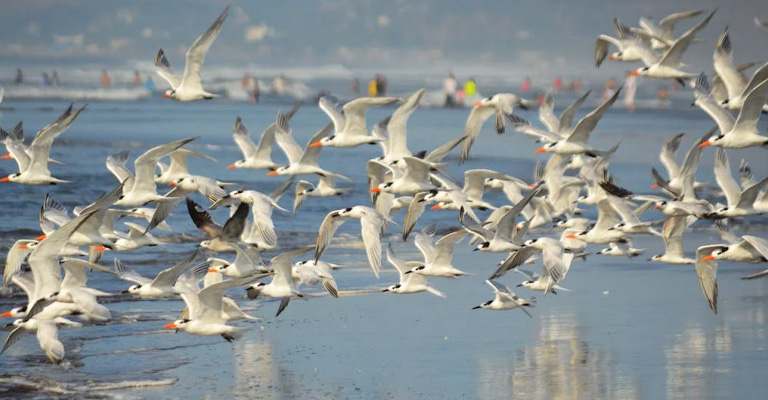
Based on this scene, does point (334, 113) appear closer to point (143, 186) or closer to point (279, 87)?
point (143, 186)

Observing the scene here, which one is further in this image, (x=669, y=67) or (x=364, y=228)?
(x=669, y=67)

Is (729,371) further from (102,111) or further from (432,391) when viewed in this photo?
(102,111)

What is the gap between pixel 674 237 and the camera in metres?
16.5

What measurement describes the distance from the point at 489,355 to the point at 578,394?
5.31 feet

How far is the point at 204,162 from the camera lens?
33.6 m

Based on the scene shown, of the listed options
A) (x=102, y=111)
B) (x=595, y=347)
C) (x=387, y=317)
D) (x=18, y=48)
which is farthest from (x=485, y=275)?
(x=18, y=48)

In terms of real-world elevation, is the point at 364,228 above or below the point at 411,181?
below

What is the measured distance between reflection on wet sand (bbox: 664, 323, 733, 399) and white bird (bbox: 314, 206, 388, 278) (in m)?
3.16

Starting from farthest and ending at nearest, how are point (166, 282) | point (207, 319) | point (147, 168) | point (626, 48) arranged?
1. point (626, 48)
2. point (147, 168)
3. point (166, 282)
4. point (207, 319)

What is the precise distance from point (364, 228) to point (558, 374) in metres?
3.00

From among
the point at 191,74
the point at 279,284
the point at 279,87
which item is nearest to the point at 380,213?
the point at 279,284

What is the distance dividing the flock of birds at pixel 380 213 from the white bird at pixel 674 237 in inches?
0.7

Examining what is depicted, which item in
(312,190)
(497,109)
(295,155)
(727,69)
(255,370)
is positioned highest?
(727,69)

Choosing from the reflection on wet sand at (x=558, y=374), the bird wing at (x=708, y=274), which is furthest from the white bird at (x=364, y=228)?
the bird wing at (x=708, y=274)
